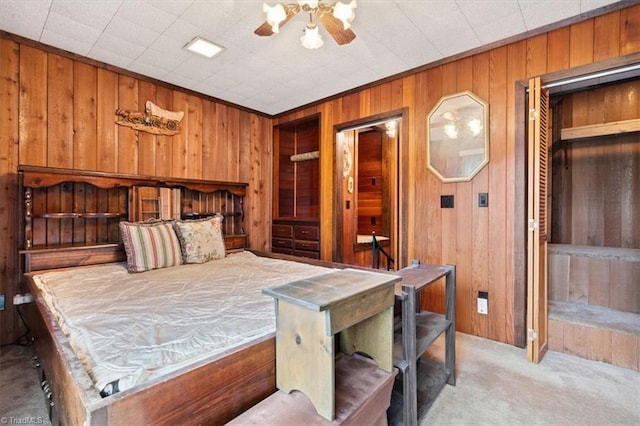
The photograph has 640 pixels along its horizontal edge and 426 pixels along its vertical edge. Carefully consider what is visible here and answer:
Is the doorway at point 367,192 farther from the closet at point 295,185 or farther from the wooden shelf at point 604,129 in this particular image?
the wooden shelf at point 604,129

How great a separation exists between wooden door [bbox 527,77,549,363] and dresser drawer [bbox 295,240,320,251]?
90.6 inches

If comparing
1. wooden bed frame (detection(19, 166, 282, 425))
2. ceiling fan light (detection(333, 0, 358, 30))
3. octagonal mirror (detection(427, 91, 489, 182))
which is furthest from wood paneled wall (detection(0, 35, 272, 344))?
octagonal mirror (detection(427, 91, 489, 182))

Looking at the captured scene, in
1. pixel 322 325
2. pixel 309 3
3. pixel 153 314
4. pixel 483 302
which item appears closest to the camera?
pixel 322 325

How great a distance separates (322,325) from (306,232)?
9.85ft

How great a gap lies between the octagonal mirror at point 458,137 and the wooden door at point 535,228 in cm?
38

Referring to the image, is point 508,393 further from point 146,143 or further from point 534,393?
point 146,143

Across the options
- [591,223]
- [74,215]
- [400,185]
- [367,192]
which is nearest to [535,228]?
[400,185]

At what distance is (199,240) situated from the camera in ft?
8.96

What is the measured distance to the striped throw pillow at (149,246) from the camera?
7.75 ft

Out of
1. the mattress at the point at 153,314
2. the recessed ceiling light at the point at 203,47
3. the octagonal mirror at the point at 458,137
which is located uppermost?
the recessed ceiling light at the point at 203,47

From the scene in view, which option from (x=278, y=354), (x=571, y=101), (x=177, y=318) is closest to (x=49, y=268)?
(x=177, y=318)

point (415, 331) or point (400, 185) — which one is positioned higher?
point (400, 185)

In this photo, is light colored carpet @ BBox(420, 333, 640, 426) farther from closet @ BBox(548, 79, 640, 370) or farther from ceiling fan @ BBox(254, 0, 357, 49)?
ceiling fan @ BBox(254, 0, 357, 49)

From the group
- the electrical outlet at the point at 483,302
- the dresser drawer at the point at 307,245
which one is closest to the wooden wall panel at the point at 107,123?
the dresser drawer at the point at 307,245
